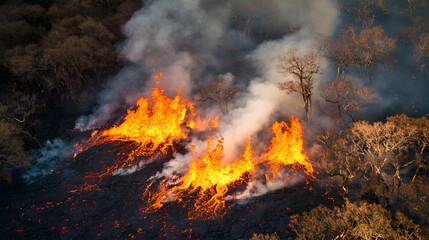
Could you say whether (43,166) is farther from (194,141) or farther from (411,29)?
(411,29)

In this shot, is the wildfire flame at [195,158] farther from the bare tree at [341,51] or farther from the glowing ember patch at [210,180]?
the bare tree at [341,51]

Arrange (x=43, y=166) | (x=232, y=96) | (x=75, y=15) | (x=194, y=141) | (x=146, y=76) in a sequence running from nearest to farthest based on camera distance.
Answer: (x=43, y=166)
(x=194, y=141)
(x=232, y=96)
(x=146, y=76)
(x=75, y=15)

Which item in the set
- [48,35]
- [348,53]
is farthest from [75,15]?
[348,53]

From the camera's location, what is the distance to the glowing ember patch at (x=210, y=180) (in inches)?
1058

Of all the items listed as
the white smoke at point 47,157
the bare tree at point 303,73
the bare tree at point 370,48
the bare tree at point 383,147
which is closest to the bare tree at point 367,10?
the bare tree at point 370,48

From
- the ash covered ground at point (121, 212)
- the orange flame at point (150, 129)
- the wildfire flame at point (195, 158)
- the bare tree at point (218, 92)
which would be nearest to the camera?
the ash covered ground at point (121, 212)

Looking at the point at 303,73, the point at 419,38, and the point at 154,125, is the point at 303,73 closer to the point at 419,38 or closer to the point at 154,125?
the point at 154,125

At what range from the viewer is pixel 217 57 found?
5009cm

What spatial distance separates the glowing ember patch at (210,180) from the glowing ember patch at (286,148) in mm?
3041

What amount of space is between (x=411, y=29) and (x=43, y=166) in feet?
215

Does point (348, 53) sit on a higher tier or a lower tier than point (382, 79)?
higher

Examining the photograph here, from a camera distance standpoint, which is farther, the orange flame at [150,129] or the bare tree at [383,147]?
the orange flame at [150,129]

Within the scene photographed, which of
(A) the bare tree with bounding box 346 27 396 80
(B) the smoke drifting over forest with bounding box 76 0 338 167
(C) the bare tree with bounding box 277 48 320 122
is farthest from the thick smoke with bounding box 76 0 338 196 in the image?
(A) the bare tree with bounding box 346 27 396 80

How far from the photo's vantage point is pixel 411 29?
47000mm
